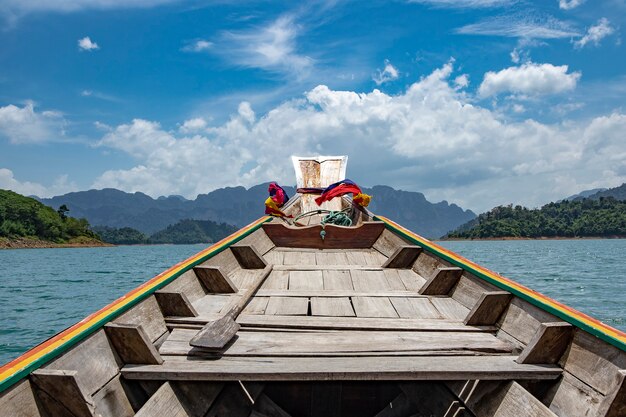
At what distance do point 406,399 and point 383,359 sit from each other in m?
0.45

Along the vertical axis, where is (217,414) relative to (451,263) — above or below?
below

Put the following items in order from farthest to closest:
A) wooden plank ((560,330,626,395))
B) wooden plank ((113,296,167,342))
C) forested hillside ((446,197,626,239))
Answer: forested hillside ((446,197,626,239)), wooden plank ((113,296,167,342)), wooden plank ((560,330,626,395))

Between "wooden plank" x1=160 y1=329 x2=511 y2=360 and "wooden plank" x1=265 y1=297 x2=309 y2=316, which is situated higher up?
"wooden plank" x1=265 y1=297 x2=309 y2=316

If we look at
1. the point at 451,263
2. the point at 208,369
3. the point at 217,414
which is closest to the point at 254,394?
the point at 217,414

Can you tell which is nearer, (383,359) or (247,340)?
(383,359)

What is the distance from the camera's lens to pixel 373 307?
3834 mm

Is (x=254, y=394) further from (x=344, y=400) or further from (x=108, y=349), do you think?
(x=108, y=349)

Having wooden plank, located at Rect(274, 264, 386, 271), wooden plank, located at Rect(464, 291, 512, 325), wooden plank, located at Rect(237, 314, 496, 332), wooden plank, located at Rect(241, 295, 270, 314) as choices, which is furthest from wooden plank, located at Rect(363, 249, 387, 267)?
wooden plank, located at Rect(464, 291, 512, 325)

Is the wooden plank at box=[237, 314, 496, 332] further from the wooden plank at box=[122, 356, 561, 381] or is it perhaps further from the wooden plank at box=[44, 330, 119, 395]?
the wooden plank at box=[44, 330, 119, 395]

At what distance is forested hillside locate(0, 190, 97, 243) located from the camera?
85875mm

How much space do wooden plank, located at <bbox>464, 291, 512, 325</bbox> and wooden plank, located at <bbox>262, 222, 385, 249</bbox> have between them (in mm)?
3031

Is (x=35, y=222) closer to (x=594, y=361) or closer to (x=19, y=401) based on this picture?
(x=19, y=401)

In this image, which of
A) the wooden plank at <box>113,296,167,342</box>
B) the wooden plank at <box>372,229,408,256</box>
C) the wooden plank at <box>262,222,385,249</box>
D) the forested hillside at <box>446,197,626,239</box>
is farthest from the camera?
the forested hillside at <box>446,197,626,239</box>

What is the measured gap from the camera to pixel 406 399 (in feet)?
9.70
